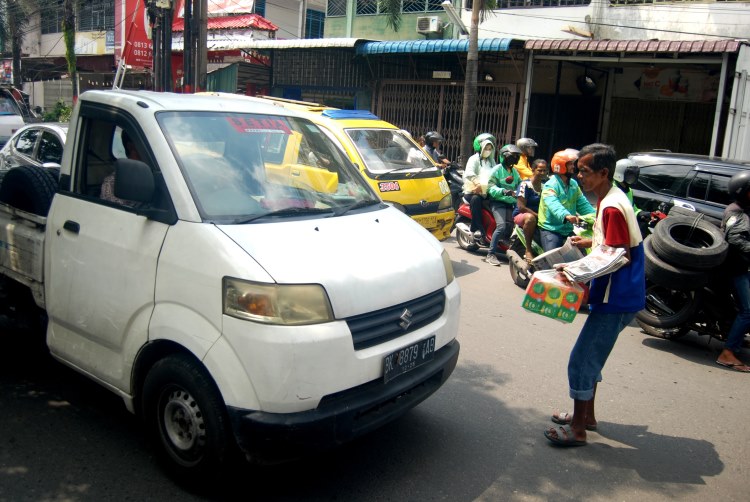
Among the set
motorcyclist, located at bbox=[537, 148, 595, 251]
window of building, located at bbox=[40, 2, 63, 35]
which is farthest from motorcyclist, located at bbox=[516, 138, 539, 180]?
window of building, located at bbox=[40, 2, 63, 35]

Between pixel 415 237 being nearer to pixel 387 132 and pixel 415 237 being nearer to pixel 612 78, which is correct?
pixel 387 132

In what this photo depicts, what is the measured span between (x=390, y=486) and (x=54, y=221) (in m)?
2.58

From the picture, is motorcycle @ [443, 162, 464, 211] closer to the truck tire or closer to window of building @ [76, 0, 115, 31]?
the truck tire

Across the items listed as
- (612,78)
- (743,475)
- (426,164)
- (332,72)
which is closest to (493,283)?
(426,164)

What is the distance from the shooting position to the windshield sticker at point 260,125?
3.87m

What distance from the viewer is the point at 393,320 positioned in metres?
3.24

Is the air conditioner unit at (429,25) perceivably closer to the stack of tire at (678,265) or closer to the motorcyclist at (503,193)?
the motorcyclist at (503,193)

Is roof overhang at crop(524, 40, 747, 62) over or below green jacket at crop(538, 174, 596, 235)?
over

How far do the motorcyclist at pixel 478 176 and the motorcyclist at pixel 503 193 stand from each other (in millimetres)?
220

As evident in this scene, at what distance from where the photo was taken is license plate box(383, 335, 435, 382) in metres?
3.18

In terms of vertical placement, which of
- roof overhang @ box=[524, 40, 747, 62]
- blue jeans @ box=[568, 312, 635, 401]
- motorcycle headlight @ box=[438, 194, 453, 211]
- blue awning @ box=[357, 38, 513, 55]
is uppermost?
blue awning @ box=[357, 38, 513, 55]

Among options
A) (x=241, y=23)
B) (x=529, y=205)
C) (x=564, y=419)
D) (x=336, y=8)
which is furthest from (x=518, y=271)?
(x=241, y=23)

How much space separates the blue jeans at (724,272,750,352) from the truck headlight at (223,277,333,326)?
4.10 m

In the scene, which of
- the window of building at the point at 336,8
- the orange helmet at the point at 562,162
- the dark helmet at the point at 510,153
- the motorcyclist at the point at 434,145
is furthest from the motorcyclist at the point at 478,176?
the window of building at the point at 336,8
